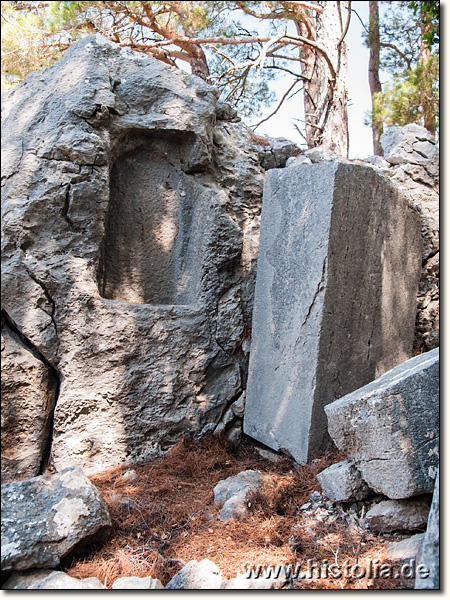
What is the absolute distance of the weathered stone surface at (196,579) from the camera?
207 centimetres

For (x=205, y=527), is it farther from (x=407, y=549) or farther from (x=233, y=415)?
(x=233, y=415)

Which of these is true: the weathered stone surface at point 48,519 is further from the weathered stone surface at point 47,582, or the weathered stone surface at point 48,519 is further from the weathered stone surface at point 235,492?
the weathered stone surface at point 235,492

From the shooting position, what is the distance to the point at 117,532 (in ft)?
8.30

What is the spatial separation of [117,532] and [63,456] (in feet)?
2.73

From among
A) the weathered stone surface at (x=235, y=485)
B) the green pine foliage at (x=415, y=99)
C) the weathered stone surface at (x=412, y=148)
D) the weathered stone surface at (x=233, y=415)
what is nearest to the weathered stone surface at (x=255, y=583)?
the weathered stone surface at (x=235, y=485)

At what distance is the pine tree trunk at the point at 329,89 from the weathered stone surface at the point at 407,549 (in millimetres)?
5048

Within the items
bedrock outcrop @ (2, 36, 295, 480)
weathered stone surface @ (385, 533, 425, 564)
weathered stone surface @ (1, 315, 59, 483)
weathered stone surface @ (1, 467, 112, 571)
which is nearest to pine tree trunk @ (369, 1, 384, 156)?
bedrock outcrop @ (2, 36, 295, 480)

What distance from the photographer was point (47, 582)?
6.82 feet

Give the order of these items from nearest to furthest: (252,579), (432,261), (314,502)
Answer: (252,579) < (314,502) < (432,261)

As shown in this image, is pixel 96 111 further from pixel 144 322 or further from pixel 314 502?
pixel 314 502

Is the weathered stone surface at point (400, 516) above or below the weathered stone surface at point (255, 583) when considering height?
above

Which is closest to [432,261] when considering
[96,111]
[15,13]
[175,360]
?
[175,360]

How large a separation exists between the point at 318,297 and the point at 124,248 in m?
1.49

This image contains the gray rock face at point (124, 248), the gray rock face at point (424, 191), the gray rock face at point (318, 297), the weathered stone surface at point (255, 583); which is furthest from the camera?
the gray rock face at point (424, 191)
